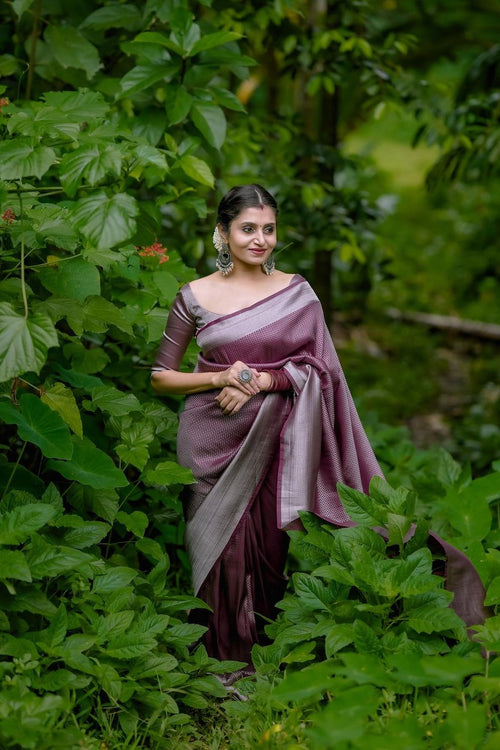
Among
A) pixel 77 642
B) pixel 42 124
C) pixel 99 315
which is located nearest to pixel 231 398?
pixel 99 315

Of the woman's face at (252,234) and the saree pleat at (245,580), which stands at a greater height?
the woman's face at (252,234)

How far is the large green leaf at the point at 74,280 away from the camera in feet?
8.54

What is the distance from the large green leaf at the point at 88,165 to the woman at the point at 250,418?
443 mm

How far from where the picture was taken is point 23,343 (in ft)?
7.01

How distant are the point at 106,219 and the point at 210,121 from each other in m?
1.11

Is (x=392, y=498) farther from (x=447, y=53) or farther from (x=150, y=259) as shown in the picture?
(x=447, y=53)

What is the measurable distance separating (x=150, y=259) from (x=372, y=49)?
71.3 inches

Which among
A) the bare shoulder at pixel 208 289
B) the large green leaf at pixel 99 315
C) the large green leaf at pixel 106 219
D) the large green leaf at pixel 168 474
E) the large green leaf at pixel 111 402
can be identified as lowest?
the large green leaf at pixel 168 474

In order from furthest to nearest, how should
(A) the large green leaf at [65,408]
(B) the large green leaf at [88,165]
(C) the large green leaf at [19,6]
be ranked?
(C) the large green leaf at [19,6], (A) the large green leaf at [65,408], (B) the large green leaf at [88,165]

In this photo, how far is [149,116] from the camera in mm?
3379

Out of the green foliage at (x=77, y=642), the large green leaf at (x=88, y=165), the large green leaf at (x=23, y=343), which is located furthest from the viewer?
the large green leaf at (x=88, y=165)

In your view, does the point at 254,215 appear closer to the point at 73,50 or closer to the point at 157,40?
the point at 157,40

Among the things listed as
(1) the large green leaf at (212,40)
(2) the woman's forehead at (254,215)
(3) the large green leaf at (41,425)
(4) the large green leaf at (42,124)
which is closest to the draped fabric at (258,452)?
(2) the woman's forehead at (254,215)

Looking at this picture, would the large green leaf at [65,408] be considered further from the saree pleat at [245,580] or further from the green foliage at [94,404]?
the saree pleat at [245,580]
